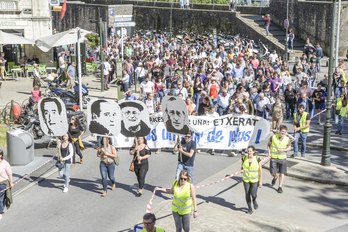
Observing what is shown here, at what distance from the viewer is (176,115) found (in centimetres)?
1071

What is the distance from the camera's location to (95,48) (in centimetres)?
3509

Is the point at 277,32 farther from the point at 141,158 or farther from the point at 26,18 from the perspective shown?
the point at 141,158

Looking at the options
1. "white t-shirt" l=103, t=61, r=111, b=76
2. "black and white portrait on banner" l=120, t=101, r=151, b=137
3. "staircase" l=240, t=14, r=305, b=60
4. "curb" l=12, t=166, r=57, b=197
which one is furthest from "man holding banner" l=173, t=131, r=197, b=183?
"staircase" l=240, t=14, r=305, b=60

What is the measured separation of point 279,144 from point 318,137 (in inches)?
191

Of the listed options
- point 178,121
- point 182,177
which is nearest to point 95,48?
point 178,121

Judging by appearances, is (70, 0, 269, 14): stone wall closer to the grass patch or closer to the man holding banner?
the grass patch

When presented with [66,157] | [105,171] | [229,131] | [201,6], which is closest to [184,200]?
[105,171]

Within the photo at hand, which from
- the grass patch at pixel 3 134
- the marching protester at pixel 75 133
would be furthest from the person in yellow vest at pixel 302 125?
the grass patch at pixel 3 134

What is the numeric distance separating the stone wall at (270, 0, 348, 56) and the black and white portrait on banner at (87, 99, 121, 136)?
21.4 m

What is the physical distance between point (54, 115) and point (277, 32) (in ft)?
82.8

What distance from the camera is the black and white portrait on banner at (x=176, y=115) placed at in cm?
1059

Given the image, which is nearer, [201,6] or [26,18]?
[26,18]

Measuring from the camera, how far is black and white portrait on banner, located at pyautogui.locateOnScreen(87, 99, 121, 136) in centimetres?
1084

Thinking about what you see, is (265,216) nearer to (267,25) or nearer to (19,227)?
(19,227)
